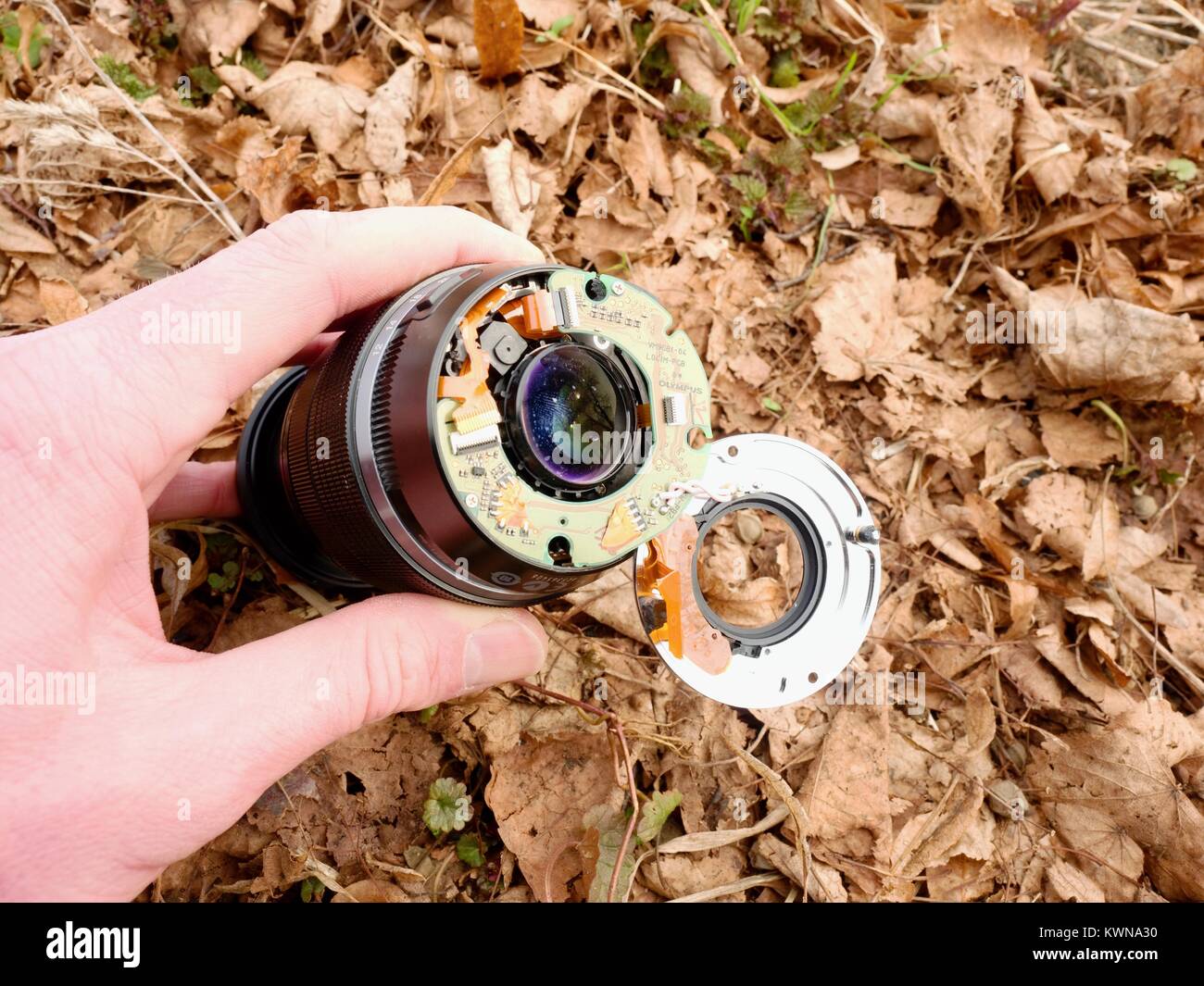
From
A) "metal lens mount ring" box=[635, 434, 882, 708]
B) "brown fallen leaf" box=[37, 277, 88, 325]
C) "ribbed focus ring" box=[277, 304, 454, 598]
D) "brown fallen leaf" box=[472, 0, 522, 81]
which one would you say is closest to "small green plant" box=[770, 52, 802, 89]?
"brown fallen leaf" box=[472, 0, 522, 81]

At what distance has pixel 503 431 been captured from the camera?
1.69 meters

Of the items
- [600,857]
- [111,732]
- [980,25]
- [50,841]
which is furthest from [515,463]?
[980,25]

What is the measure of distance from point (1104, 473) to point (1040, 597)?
55 centimetres

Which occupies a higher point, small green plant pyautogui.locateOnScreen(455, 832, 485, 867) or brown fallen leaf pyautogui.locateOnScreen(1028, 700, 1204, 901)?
brown fallen leaf pyautogui.locateOnScreen(1028, 700, 1204, 901)

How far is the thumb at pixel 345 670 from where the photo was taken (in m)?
1.70

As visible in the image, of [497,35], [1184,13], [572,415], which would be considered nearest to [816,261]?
[497,35]

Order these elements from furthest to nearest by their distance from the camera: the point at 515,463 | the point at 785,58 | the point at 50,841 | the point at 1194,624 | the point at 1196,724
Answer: the point at 785,58
the point at 1194,624
the point at 1196,724
the point at 515,463
the point at 50,841

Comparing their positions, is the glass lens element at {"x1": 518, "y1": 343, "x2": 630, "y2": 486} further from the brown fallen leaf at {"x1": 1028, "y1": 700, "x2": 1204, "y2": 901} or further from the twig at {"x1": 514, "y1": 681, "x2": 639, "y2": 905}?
the brown fallen leaf at {"x1": 1028, "y1": 700, "x2": 1204, "y2": 901}

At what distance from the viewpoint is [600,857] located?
243cm

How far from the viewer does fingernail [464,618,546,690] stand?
1963 mm

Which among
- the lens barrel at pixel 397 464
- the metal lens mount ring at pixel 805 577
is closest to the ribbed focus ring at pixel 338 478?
the lens barrel at pixel 397 464

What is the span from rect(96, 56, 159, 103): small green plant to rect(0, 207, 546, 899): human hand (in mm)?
1304

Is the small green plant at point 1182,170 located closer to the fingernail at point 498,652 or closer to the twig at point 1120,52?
the twig at point 1120,52

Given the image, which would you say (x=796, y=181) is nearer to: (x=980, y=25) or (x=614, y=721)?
(x=980, y=25)
